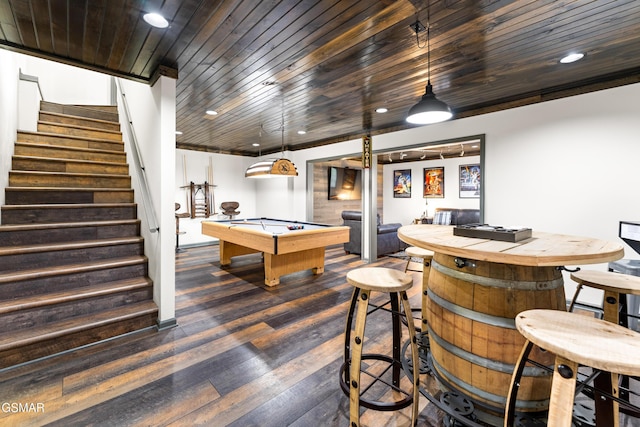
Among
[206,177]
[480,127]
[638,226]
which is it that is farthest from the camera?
[206,177]

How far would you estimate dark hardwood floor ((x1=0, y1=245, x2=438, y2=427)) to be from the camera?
5.25 feet

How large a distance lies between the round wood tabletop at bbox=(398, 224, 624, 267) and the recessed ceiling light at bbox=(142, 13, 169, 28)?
218 cm

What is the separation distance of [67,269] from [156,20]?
7.34ft

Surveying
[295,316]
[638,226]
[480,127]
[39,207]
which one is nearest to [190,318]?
[295,316]

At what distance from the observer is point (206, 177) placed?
6.86 meters

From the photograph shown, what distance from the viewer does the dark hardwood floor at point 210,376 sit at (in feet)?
5.25

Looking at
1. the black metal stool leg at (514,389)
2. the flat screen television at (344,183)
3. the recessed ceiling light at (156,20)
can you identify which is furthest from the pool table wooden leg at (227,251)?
the black metal stool leg at (514,389)

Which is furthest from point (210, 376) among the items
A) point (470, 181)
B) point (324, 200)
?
point (470, 181)

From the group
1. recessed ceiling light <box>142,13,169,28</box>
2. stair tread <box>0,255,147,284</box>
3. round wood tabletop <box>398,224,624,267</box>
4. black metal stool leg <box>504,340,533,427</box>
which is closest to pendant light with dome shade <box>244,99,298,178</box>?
stair tread <box>0,255,147,284</box>

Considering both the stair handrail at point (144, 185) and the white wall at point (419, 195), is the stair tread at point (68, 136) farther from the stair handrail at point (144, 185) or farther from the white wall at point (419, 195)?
the white wall at point (419, 195)

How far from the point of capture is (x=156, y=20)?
6.29ft

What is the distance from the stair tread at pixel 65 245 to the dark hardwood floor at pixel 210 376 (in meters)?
0.94

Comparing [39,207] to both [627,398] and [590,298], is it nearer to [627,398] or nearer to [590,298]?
[627,398]

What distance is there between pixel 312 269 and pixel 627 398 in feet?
11.3
